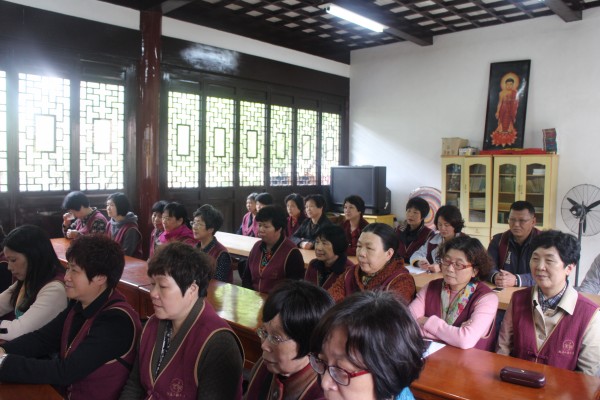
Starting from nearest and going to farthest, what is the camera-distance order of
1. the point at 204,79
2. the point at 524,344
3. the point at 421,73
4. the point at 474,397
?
the point at 474,397 → the point at 524,344 → the point at 204,79 → the point at 421,73

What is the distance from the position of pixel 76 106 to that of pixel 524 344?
4.93 m

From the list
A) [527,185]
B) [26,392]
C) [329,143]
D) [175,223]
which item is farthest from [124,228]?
[527,185]

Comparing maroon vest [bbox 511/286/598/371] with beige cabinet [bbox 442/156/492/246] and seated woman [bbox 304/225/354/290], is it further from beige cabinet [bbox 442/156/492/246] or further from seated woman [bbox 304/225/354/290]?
beige cabinet [bbox 442/156/492/246]

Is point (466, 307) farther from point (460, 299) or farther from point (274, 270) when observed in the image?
point (274, 270)

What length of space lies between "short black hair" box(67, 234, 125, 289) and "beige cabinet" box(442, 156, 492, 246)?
5395 mm

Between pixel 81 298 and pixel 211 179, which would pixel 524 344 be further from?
pixel 211 179

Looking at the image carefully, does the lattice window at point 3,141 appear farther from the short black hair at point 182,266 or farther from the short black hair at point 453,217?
the short black hair at point 453,217

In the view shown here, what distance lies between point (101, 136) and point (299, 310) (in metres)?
4.86

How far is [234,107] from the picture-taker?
6.80m

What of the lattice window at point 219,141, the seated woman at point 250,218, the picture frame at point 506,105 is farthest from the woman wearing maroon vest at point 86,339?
the picture frame at point 506,105

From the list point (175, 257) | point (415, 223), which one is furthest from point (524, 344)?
point (415, 223)

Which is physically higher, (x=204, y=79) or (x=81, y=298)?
(x=204, y=79)

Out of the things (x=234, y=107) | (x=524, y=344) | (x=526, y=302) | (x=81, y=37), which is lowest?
(x=524, y=344)

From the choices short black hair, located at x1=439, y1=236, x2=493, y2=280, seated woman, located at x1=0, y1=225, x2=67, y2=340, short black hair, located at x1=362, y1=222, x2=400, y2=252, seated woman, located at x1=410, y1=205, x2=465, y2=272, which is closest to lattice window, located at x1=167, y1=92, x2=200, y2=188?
seated woman, located at x1=410, y1=205, x2=465, y2=272
